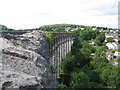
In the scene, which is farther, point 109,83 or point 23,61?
point 109,83

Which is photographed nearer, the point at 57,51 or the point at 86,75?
the point at 86,75

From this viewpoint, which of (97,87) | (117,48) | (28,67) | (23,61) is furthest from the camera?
(117,48)

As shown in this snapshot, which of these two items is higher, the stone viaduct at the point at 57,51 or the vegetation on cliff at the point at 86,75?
the stone viaduct at the point at 57,51

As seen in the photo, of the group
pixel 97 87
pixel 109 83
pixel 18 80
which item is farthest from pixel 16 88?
pixel 109 83

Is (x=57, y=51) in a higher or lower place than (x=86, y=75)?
higher

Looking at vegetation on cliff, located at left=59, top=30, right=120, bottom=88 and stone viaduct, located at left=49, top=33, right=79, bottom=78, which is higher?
stone viaduct, located at left=49, top=33, right=79, bottom=78

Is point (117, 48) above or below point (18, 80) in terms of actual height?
below

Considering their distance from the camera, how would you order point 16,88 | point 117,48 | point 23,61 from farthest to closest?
1. point 117,48
2. point 23,61
3. point 16,88

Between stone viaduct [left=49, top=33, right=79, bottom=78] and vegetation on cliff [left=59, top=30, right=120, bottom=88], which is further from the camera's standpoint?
stone viaduct [left=49, top=33, right=79, bottom=78]

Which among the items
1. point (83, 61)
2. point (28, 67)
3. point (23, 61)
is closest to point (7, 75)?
point (28, 67)

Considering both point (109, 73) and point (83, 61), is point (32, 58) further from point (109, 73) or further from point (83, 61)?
point (83, 61)

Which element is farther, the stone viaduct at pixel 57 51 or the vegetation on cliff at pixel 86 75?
the stone viaduct at pixel 57 51
